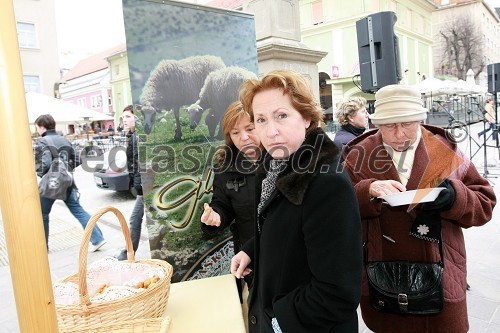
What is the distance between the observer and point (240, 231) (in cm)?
216

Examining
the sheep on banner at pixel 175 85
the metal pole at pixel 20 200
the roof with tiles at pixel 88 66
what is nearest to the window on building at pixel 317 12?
the sheep on banner at pixel 175 85

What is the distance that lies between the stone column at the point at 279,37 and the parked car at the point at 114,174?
5.38 metres

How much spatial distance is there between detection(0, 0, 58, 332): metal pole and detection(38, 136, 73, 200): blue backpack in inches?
178

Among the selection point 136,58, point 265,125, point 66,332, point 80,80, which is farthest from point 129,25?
point 80,80

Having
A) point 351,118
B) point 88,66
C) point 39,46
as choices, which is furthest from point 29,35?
point 88,66

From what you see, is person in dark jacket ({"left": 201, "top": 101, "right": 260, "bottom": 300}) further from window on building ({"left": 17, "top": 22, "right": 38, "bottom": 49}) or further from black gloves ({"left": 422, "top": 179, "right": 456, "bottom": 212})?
window on building ({"left": 17, "top": 22, "right": 38, "bottom": 49})

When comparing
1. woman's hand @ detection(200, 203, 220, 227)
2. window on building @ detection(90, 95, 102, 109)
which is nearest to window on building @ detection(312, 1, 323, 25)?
woman's hand @ detection(200, 203, 220, 227)

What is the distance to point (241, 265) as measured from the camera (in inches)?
62.2

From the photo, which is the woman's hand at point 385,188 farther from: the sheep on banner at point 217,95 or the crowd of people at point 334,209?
the sheep on banner at point 217,95

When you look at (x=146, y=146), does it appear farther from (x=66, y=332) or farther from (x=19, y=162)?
(x=19, y=162)

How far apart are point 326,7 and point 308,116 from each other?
1070 inches

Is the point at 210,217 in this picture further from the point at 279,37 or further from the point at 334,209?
the point at 279,37

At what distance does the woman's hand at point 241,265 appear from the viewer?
62.1 inches

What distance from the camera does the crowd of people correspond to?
1.15 metres
